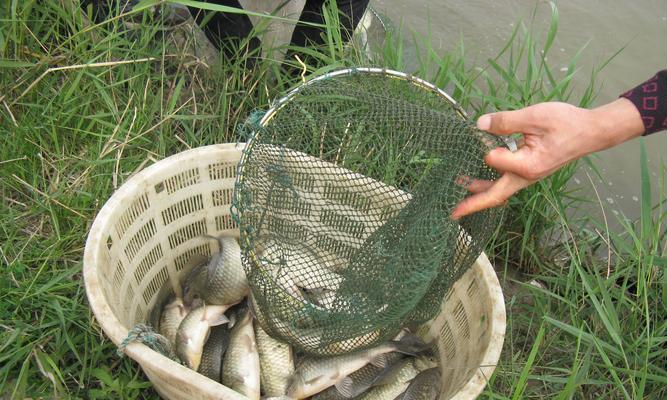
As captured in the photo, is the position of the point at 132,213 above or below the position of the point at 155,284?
above

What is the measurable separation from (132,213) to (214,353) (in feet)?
2.01

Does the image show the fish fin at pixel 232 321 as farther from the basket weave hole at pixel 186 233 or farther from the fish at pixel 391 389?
the fish at pixel 391 389

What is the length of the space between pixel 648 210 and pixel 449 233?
97cm

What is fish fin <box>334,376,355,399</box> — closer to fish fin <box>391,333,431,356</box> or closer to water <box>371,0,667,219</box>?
fish fin <box>391,333,431,356</box>

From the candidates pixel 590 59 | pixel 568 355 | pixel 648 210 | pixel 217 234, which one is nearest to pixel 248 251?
pixel 217 234

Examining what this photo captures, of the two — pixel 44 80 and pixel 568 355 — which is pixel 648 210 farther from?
pixel 44 80

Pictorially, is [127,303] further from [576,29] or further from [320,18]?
[576,29]

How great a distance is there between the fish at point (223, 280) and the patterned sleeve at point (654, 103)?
150 centimetres

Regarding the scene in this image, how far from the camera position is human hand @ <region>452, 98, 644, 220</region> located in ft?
5.92

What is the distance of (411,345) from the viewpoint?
2.39 m

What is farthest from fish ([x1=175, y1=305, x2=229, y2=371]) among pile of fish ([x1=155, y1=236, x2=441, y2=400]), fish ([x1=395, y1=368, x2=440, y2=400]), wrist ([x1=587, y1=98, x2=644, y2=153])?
wrist ([x1=587, y1=98, x2=644, y2=153])

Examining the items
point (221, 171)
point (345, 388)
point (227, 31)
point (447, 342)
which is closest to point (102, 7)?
point (227, 31)

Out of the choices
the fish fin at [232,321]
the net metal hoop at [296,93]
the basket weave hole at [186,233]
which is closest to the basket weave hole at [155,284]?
the basket weave hole at [186,233]

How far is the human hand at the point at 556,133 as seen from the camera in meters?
1.80
